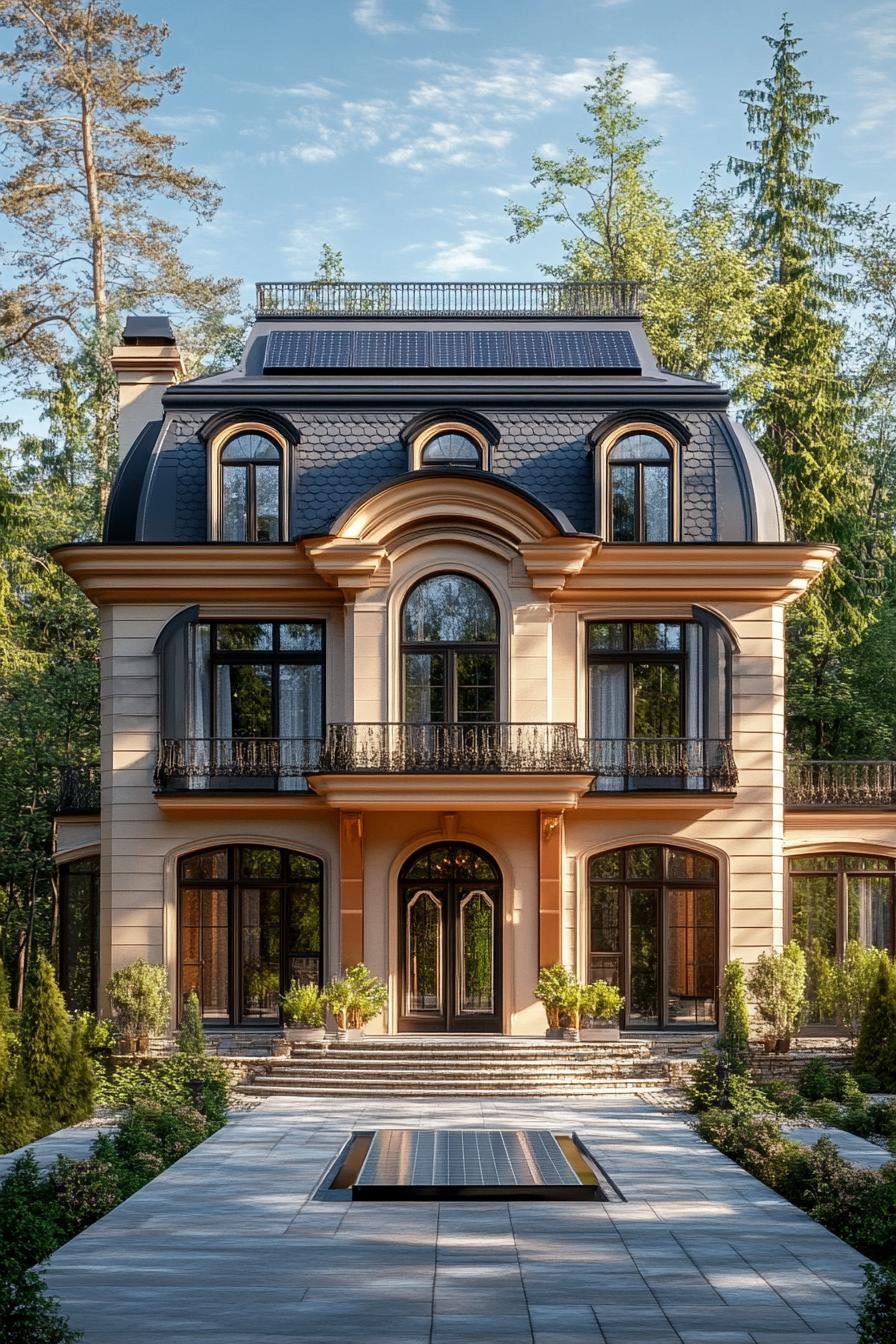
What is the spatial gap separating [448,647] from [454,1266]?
1436 centimetres

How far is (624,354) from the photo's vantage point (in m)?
27.2

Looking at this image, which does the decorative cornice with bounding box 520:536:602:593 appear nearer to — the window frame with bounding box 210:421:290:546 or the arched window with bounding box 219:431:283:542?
the window frame with bounding box 210:421:290:546

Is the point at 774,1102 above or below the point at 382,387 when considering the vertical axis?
below

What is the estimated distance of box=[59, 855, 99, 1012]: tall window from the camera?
Answer: 87.2 feet

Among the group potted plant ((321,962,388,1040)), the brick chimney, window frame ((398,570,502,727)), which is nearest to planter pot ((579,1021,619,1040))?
potted plant ((321,962,388,1040))

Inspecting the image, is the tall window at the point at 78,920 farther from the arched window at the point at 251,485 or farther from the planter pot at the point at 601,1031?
the planter pot at the point at 601,1031

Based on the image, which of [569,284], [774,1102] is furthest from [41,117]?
[774,1102]

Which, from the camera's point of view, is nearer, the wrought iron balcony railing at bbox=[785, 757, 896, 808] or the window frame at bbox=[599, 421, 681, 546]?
the window frame at bbox=[599, 421, 681, 546]

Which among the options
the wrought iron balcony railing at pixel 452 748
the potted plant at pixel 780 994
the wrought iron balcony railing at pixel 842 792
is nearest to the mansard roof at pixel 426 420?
the wrought iron balcony railing at pixel 452 748

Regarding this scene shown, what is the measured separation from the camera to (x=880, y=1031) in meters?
22.0

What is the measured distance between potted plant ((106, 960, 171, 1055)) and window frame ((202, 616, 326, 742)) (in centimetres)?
381

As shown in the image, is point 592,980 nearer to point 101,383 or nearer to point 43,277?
point 101,383

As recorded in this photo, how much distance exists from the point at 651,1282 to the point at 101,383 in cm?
3106

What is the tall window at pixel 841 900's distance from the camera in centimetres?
2592
